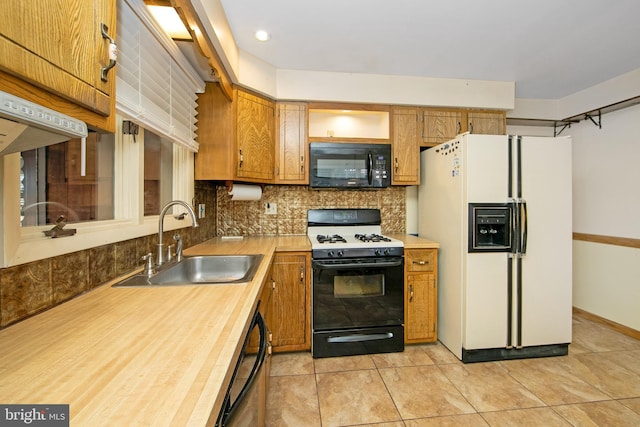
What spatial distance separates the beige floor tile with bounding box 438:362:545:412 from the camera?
5.38 feet

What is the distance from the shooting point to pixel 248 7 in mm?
1630

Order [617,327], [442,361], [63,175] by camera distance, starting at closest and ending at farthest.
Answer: [63,175] < [442,361] < [617,327]

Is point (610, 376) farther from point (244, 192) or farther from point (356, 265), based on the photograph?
point (244, 192)

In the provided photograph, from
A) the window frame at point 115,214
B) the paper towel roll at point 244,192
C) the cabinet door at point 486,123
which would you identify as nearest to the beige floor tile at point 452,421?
the window frame at point 115,214

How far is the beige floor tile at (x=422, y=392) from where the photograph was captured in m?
1.59

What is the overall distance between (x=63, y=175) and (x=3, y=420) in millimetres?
924

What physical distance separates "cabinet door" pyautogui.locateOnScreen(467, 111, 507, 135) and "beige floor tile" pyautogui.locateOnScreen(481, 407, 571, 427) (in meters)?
2.29

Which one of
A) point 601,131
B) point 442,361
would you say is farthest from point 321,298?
point 601,131

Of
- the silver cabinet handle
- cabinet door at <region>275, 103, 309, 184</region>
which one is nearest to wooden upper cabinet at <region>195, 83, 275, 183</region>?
cabinet door at <region>275, 103, 309, 184</region>

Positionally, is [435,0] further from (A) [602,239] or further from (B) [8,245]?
(A) [602,239]

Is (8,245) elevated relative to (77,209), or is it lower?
lower

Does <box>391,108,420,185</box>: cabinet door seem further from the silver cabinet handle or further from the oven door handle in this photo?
the silver cabinet handle

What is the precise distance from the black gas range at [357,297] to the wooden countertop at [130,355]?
1133mm
